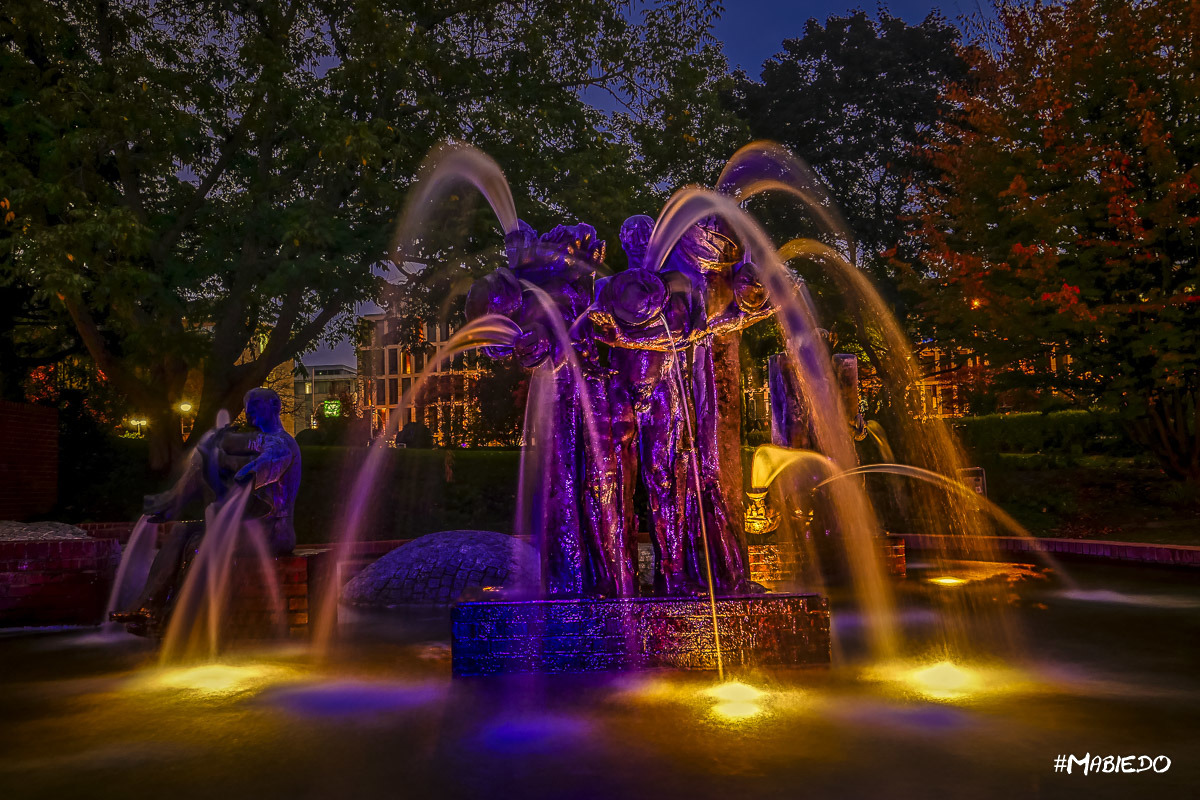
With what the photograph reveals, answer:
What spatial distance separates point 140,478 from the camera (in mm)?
21438

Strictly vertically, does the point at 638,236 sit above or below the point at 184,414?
below

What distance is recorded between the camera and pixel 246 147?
19328 millimetres

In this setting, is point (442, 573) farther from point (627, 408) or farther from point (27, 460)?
point (27, 460)

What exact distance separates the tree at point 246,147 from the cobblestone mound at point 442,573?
8305 millimetres

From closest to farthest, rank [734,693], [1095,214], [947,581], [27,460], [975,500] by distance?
[734,693] < [947,581] < [1095,214] < [975,500] < [27,460]

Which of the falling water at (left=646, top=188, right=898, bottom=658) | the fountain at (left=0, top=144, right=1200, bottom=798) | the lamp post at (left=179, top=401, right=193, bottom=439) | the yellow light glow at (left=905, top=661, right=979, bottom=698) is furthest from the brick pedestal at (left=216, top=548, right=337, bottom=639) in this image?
the lamp post at (left=179, top=401, right=193, bottom=439)

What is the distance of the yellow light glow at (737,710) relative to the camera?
4.64 meters

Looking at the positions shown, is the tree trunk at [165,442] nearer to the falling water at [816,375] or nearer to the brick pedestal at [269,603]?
the brick pedestal at [269,603]

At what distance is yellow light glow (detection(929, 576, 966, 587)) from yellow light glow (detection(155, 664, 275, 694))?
7.12 metres

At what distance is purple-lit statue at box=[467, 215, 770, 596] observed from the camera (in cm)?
623

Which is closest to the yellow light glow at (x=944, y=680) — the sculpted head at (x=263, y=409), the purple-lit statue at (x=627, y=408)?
the purple-lit statue at (x=627, y=408)

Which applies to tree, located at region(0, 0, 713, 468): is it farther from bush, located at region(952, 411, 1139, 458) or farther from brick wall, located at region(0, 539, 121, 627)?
bush, located at region(952, 411, 1139, 458)

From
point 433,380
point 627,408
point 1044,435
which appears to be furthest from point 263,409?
point 433,380

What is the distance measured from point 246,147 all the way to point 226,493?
1385 cm
